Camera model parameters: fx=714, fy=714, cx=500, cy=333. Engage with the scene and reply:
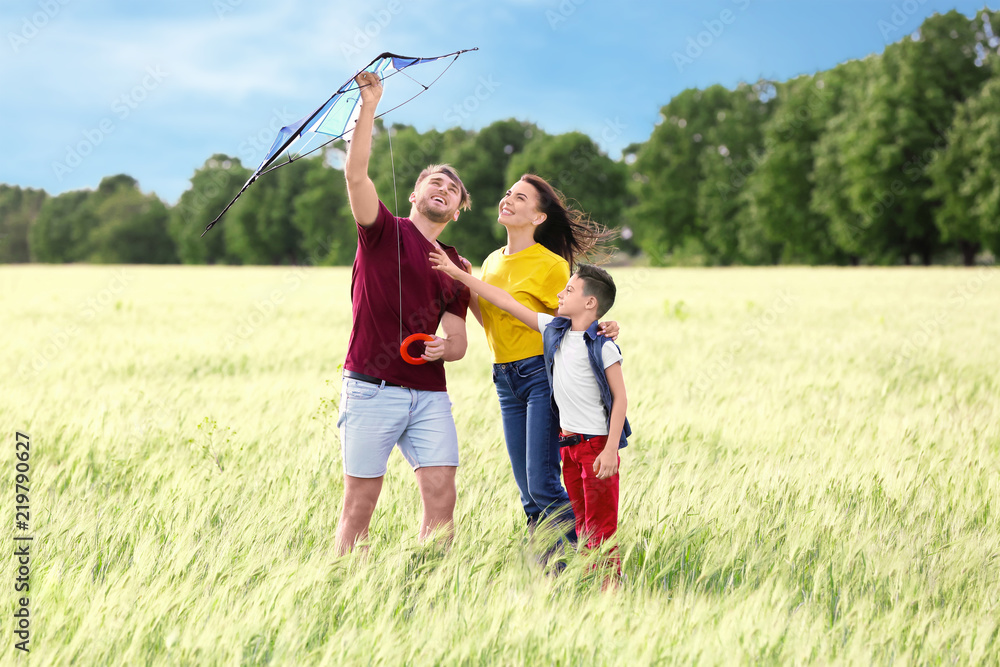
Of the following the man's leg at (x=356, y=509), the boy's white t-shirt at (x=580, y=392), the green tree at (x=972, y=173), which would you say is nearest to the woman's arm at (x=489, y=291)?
the boy's white t-shirt at (x=580, y=392)

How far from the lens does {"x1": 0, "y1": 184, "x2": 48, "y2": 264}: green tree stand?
10025 centimetres

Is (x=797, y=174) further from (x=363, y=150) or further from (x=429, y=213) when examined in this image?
(x=363, y=150)

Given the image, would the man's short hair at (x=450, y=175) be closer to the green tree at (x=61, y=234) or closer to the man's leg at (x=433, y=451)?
the man's leg at (x=433, y=451)

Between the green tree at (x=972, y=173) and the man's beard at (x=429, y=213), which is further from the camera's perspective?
the green tree at (x=972, y=173)

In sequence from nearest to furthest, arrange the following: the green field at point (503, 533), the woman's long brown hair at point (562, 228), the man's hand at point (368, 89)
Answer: the green field at point (503, 533), the man's hand at point (368, 89), the woman's long brown hair at point (562, 228)

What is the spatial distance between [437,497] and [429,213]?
1.24 m

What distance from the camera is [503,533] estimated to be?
3346 mm

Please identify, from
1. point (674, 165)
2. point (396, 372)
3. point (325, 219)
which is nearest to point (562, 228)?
point (396, 372)

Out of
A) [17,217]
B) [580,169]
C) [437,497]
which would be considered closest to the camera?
[437,497]

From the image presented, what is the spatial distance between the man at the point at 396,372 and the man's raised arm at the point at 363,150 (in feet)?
0.22

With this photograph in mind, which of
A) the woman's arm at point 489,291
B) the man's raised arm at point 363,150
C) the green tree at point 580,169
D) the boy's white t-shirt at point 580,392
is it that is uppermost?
the green tree at point 580,169

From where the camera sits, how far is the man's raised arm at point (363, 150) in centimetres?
265

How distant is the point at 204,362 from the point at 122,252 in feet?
280

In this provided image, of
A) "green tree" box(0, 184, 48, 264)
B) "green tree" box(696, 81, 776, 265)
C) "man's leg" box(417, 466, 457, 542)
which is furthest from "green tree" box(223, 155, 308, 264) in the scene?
"man's leg" box(417, 466, 457, 542)
